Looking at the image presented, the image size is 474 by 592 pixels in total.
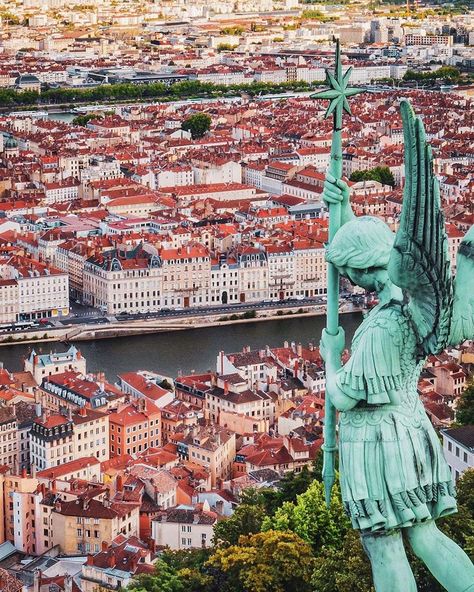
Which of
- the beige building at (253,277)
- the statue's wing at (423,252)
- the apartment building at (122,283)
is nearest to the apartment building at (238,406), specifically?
the apartment building at (122,283)

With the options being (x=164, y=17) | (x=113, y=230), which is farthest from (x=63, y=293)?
(x=164, y=17)

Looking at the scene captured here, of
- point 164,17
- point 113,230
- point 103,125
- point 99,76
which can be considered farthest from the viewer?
point 164,17

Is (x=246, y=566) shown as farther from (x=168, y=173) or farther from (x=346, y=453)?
(x=168, y=173)

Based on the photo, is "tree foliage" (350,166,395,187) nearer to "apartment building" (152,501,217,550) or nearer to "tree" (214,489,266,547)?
"apartment building" (152,501,217,550)

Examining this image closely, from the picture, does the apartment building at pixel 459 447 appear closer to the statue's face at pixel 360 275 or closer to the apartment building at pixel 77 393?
the apartment building at pixel 77 393

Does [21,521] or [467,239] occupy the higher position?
[467,239]
